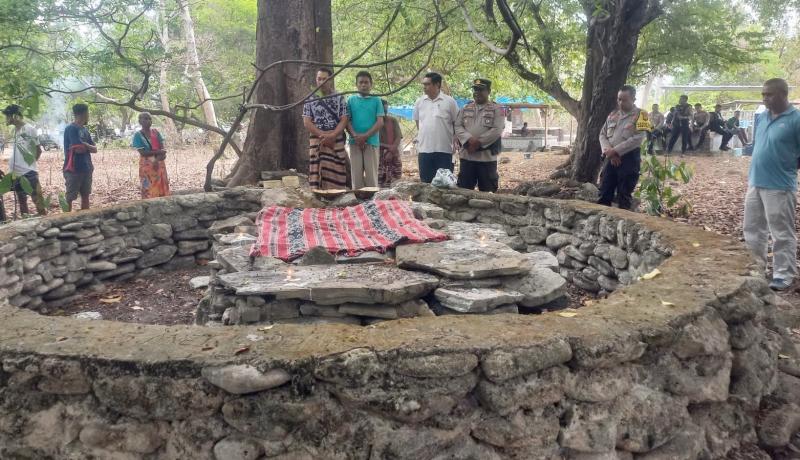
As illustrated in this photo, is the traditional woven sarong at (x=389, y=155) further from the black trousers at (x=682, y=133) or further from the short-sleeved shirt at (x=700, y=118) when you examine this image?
the short-sleeved shirt at (x=700, y=118)

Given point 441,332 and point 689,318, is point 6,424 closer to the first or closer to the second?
point 441,332

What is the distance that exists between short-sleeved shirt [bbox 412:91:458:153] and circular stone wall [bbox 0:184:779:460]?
4.10 metres

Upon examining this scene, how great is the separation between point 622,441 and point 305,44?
6.94m

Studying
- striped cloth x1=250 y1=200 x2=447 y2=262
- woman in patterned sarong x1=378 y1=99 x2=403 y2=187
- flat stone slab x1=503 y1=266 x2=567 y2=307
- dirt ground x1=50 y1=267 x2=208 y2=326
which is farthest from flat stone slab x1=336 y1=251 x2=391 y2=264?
woman in patterned sarong x1=378 y1=99 x2=403 y2=187

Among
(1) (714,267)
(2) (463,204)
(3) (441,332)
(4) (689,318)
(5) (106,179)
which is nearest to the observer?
(3) (441,332)

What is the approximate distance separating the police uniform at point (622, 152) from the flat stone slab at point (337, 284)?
325 cm

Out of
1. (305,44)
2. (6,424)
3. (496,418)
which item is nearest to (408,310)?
(496,418)

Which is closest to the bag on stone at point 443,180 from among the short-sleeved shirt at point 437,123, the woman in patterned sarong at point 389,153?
the short-sleeved shirt at point 437,123

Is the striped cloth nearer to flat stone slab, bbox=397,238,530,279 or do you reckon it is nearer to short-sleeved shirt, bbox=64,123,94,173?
flat stone slab, bbox=397,238,530,279

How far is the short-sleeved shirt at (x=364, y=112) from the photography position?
6.38 m

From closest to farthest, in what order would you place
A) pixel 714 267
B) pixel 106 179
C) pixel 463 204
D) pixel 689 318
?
pixel 689 318 → pixel 714 267 → pixel 463 204 → pixel 106 179

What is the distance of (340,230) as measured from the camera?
477cm

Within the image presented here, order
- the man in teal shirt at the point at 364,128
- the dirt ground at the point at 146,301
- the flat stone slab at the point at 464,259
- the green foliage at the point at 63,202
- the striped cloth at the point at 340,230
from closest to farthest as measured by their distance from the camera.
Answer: the flat stone slab at the point at 464,259, the striped cloth at the point at 340,230, the dirt ground at the point at 146,301, the green foliage at the point at 63,202, the man in teal shirt at the point at 364,128

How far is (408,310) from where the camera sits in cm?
341
